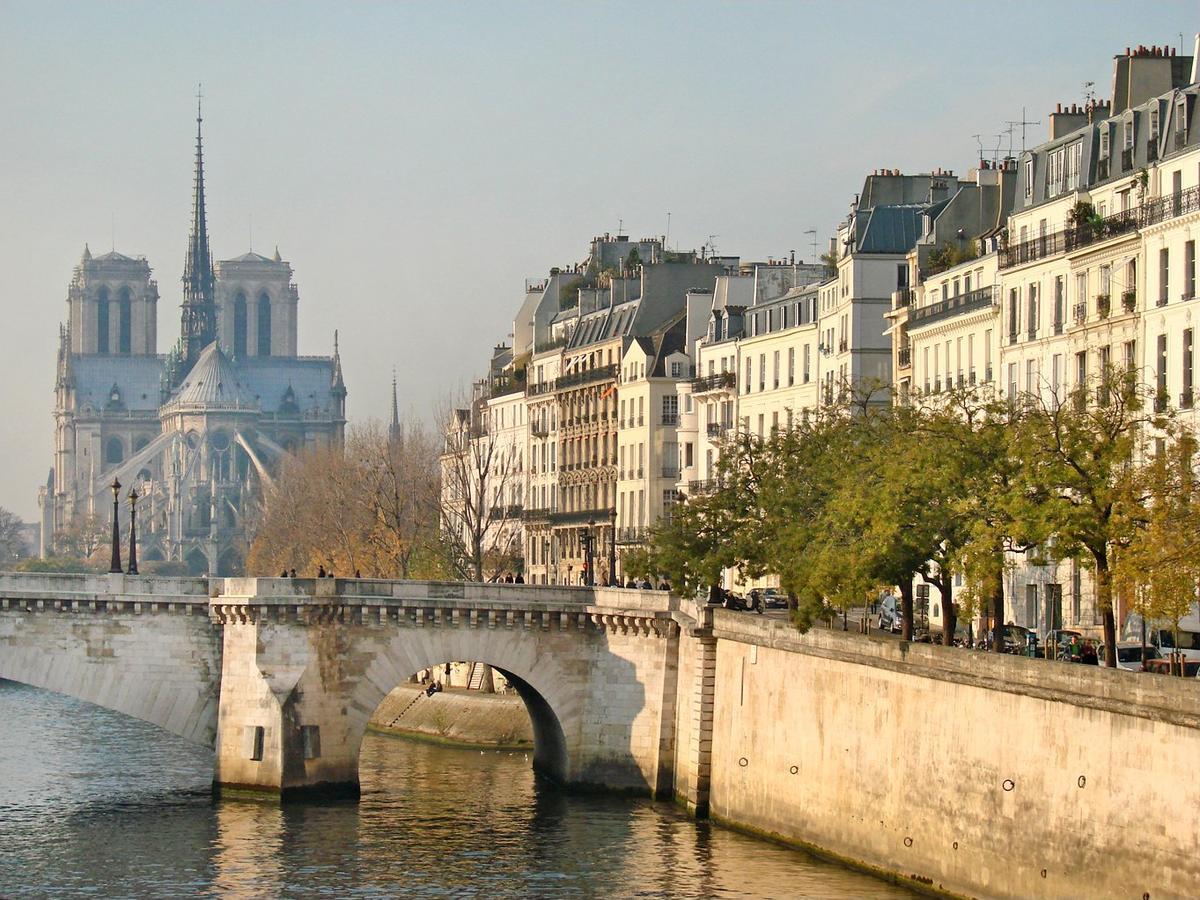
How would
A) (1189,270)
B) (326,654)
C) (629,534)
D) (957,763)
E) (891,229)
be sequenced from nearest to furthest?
(957,763) → (1189,270) → (326,654) → (891,229) → (629,534)

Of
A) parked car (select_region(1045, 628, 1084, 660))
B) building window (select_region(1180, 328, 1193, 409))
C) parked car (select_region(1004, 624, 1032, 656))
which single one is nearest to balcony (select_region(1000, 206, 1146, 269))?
building window (select_region(1180, 328, 1193, 409))

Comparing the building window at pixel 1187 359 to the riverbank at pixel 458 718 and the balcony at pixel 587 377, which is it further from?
the balcony at pixel 587 377

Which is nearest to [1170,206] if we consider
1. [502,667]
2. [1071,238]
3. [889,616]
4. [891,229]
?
[1071,238]

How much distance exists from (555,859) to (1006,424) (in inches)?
457

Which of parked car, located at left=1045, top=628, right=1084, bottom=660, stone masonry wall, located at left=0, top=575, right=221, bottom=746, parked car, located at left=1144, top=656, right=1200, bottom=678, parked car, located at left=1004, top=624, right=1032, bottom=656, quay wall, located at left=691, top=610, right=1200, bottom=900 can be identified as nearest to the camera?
quay wall, located at left=691, top=610, right=1200, bottom=900

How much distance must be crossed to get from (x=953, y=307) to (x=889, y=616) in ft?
26.4

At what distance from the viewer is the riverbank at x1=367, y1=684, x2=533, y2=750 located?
2830 inches

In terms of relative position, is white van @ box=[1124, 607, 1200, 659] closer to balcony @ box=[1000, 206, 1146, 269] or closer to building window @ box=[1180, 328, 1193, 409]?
building window @ box=[1180, 328, 1193, 409]

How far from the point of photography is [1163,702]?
3400 centimetres

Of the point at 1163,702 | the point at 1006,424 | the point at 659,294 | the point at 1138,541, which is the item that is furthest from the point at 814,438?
the point at 659,294

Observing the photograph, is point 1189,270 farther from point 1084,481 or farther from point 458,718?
point 458,718

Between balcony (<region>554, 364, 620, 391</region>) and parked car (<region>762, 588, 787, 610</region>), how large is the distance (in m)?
22.6

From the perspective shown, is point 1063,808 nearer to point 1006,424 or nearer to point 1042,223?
point 1006,424

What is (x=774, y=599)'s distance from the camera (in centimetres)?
7375
